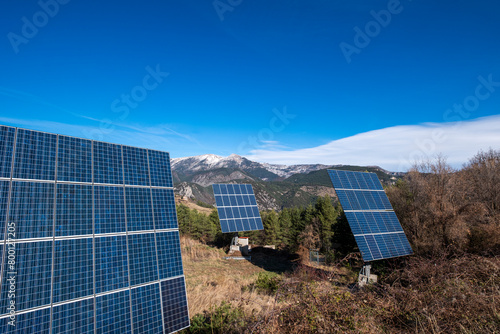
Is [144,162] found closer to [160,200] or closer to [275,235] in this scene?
[160,200]

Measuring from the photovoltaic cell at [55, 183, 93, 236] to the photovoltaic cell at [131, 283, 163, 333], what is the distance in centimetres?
233

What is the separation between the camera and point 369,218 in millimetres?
16641

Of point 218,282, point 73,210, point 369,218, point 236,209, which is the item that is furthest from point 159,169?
point 236,209

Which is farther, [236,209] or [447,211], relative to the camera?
[236,209]

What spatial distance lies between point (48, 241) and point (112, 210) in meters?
1.74

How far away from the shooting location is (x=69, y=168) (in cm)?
730

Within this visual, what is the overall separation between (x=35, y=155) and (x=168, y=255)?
4.98m

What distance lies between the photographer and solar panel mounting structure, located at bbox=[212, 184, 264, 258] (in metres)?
24.0

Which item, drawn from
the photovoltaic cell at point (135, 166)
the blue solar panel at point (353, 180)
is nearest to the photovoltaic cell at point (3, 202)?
the photovoltaic cell at point (135, 166)

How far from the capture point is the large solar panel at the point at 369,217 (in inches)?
586

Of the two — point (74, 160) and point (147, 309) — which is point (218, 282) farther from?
point (74, 160)

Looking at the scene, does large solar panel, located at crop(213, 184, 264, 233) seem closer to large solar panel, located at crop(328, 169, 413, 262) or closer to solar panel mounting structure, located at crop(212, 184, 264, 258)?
solar panel mounting structure, located at crop(212, 184, 264, 258)

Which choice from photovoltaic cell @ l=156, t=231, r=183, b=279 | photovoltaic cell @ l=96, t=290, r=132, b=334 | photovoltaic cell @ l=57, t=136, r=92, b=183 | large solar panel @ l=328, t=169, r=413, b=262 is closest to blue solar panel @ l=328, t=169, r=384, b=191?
large solar panel @ l=328, t=169, r=413, b=262

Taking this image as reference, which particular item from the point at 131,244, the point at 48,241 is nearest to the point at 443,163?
the point at 131,244
